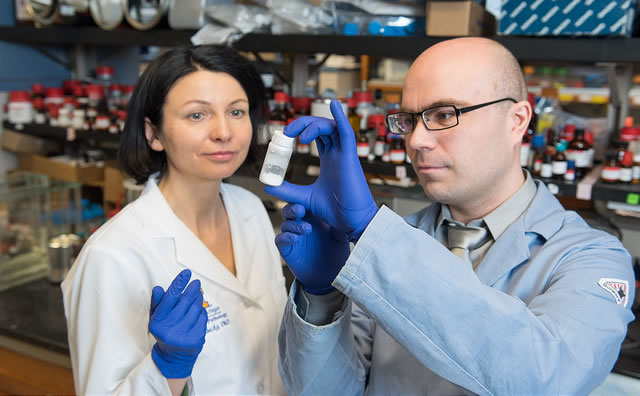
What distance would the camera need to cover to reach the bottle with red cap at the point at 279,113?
2.55 m

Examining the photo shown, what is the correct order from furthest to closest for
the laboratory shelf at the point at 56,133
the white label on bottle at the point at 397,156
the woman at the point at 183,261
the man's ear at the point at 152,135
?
the laboratory shelf at the point at 56,133 → the white label on bottle at the point at 397,156 → the man's ear at the point at 152,135 → the woman at the point at 183,261

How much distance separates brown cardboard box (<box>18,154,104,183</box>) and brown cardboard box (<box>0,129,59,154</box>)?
0.08 metres

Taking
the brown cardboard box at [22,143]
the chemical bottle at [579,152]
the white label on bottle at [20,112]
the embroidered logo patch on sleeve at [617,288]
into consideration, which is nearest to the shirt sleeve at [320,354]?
the embroidered logo patch on sleeve at [617,288]

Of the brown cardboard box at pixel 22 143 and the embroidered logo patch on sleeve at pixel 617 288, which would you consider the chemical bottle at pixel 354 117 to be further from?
the brown cardboard box at pixel 22 143

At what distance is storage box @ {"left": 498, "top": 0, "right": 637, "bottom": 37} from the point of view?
70.2 inches

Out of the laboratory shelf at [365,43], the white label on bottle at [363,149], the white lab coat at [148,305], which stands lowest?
the white lab coat at [148,305]

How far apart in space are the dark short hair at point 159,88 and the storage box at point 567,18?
0.91 meters

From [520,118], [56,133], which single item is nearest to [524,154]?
[520,118]

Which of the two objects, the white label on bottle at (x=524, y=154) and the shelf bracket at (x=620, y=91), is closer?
the white label on bottle at (x=524, y=154)

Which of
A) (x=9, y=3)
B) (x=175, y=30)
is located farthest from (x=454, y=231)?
(x=9, y=3)

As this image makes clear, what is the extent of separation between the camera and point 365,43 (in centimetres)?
223

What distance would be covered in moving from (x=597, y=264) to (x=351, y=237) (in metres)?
0.46

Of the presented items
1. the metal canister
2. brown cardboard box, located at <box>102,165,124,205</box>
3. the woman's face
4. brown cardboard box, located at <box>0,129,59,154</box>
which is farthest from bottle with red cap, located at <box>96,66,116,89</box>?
the woman's face

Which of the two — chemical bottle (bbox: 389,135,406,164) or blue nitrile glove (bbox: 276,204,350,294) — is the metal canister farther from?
blue nitrile glove (bbox: 276,204,350,294)
